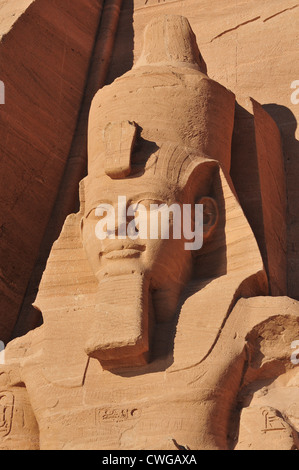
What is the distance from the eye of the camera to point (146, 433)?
23.4ft

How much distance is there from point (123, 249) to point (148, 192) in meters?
0.39

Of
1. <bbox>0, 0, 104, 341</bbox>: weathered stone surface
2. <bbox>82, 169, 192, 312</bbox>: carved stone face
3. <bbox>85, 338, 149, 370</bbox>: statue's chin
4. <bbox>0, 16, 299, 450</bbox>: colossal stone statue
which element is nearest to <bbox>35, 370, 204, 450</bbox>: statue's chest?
<bbox>0, 16, 299, 450</bbox>: colossal stone statue

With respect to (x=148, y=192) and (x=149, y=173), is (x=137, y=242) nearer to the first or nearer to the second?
(x=148, y=192)

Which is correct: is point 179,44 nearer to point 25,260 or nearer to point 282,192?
point 282,192

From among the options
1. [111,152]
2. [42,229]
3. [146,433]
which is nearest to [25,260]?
[42,229]

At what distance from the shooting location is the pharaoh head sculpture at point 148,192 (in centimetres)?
737

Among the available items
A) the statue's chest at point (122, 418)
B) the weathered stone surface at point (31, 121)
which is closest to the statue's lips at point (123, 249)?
the statue's chest at point (122, 418)

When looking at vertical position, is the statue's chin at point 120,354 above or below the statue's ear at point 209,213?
below

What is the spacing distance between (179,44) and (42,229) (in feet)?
5.48

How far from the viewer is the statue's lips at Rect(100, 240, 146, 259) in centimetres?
753

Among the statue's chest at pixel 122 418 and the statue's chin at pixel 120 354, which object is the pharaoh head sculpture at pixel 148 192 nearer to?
the statue's chin at pixel 120 354

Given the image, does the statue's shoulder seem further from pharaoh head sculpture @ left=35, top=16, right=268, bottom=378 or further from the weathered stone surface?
the weathered stone surface

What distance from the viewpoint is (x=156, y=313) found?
765 cm

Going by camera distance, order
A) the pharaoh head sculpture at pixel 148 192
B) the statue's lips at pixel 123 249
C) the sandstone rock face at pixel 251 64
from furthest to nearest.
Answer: the sandstone rock face at pixel 251 64 → the statue's lips at pixel 123 249 → the pharaoh head sculpture at pixel 148 192
